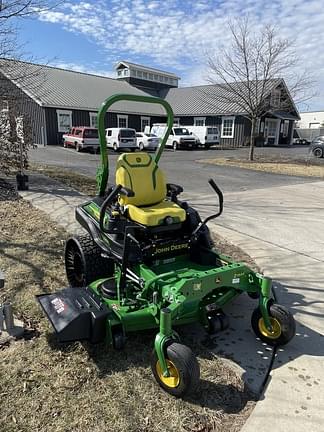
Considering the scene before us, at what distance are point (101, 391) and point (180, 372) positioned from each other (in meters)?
0.58

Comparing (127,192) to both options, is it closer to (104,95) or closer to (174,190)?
(174,190)

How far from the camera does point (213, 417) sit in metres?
2.34

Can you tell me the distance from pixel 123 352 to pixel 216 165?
16134 millimetres

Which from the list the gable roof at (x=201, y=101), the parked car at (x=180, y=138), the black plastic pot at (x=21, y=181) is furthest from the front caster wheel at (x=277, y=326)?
the gable roof at (x=201, y=101)

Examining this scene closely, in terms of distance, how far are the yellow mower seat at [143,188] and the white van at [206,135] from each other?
84.8 feet

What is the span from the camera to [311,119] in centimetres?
5781

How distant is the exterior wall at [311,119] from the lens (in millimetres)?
56250

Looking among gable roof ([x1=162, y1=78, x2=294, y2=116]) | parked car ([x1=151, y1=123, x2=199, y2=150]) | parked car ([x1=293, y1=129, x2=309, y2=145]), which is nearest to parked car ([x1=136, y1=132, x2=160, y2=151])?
parked car ([x1=151, y1=123, x2=199, y2=150])

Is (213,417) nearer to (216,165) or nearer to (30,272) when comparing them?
(30,272)

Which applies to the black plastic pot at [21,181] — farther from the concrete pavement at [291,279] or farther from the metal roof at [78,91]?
the metal roof at [78,91]

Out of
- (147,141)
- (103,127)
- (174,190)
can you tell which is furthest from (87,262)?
(147,141)

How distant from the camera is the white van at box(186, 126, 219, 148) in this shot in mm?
28844

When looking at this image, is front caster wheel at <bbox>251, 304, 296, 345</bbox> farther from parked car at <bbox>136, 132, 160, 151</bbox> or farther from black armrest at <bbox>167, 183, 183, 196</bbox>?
parked car at <bbox>136, 132, 160, 151</bbox>

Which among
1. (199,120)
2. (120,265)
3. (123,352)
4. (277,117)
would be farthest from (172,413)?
(277,117)
